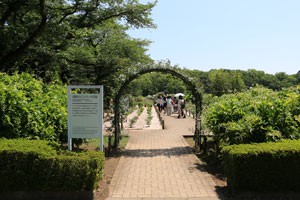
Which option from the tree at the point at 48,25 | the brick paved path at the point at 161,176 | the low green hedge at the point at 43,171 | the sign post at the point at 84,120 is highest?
the tree at the point at 48,25

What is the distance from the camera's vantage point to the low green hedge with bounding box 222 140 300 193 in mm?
5578

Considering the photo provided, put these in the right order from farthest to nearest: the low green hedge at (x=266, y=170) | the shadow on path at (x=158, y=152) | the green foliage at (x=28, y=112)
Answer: the shadow on path at (x=158, y=152)
the green foliage at (x=28, y=112)
the low green hedge at (x=266, y=170)

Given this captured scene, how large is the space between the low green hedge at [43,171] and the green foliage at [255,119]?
3565 mm

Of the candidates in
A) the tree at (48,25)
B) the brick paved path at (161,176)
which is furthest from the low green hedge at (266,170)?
the tree at (48,25)

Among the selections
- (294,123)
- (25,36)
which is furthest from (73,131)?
(25,36)

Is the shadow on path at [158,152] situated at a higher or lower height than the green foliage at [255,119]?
lower

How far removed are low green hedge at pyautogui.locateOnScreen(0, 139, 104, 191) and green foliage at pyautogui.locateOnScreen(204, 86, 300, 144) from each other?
3.57 meters

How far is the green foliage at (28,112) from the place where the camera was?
671 centimetres

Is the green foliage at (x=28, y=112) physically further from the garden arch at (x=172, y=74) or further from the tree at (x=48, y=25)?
the tree at (x=48, y=25)

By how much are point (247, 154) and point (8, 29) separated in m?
13.9

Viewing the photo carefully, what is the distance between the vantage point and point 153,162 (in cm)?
871

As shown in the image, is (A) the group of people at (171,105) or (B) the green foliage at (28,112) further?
(A) the group of people at (171,105)

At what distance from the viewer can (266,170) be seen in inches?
220

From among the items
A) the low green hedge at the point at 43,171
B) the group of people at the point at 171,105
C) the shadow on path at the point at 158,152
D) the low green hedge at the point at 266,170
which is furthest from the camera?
the group of people at the point at 171,105
